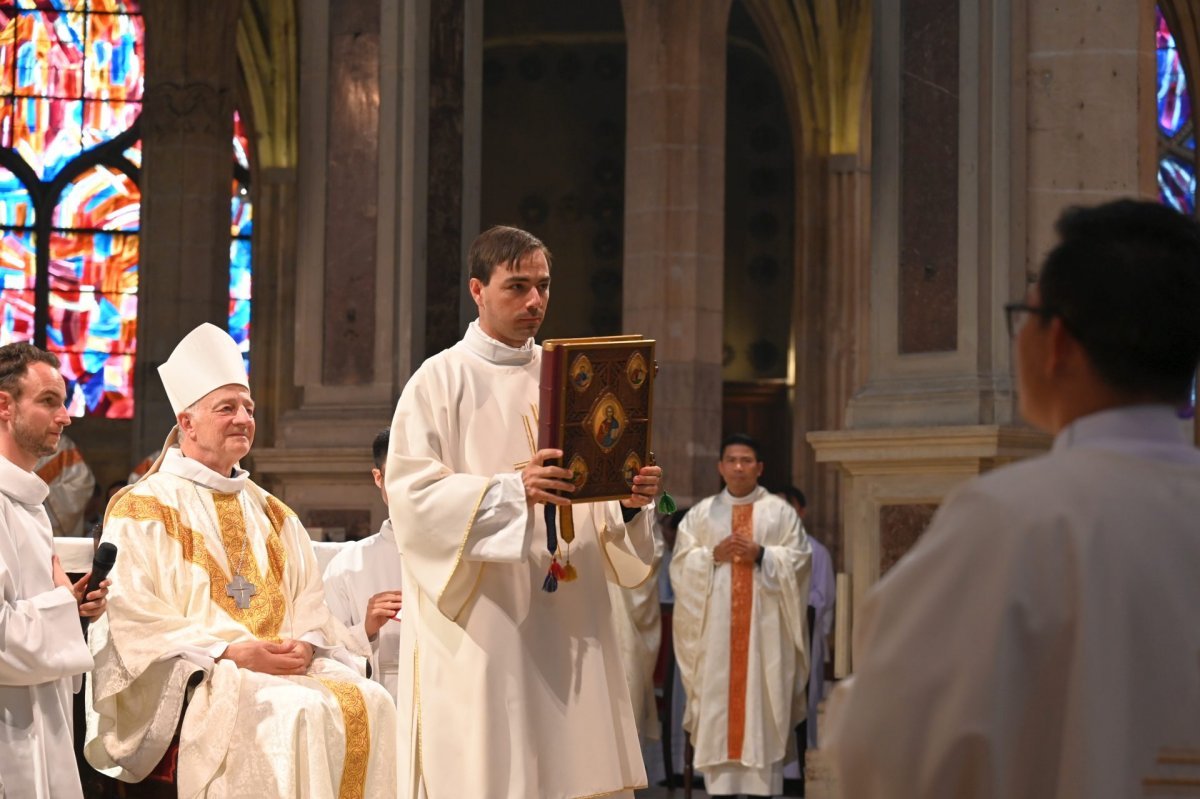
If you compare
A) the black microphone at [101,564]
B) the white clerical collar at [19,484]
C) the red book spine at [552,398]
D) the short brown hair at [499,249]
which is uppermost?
the short brown hair at [499,249]

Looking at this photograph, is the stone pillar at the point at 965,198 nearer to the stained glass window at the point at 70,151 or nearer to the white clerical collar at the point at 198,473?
the white clerical collar at the point at 198,473

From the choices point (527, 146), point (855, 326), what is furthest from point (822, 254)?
point (527, 146)

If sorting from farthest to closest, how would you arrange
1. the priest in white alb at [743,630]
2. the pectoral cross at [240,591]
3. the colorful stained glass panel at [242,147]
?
the colorful stained glass panel at [242,147], the priest in white alb at [743,630], the pectoral cross at [240,591]

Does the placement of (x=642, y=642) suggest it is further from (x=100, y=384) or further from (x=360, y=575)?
(x=100, y=384)

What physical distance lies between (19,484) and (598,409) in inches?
62.0

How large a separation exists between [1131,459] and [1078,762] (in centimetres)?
33

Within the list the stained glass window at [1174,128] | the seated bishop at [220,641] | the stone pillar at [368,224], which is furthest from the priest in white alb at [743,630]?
the stained glass window at [1174,128]

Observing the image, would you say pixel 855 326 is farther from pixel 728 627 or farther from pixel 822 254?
pixel 728 627

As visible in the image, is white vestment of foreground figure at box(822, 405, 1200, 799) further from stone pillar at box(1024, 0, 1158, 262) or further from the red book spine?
stone pillar at box(1024, 0, 1158, 262)

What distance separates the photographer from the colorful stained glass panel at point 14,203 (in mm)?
Result: 19641

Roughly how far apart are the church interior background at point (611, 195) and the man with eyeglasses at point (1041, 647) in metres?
5.91

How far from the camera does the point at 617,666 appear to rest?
15.1 feet

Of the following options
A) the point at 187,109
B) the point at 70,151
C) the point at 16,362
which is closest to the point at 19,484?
the point at 16,362

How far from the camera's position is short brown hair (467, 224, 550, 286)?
448cm
